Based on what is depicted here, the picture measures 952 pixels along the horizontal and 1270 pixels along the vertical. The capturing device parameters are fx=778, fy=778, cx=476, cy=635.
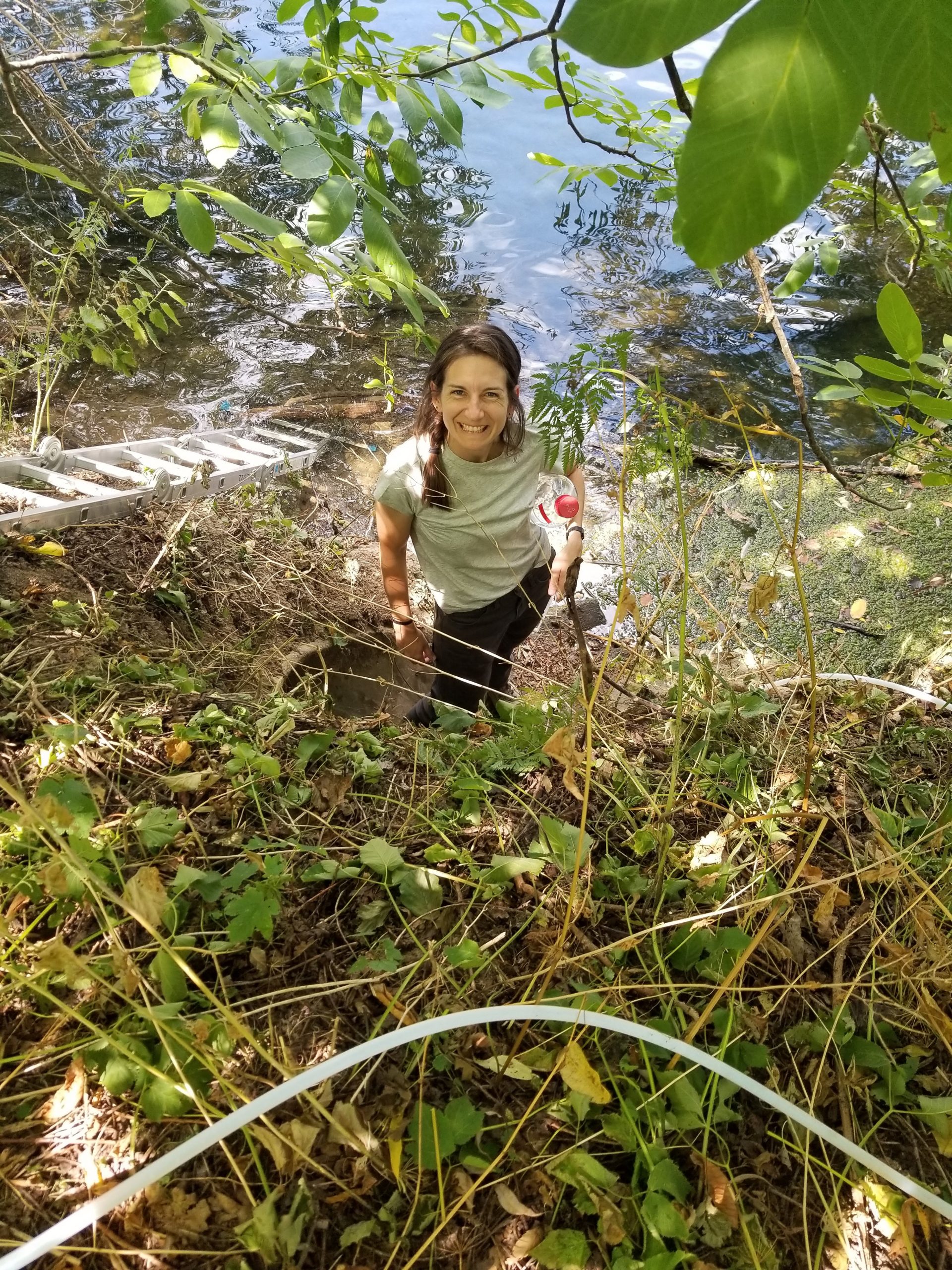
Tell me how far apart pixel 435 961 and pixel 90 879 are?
2.01 ft

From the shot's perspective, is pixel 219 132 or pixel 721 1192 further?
pixel 219 132

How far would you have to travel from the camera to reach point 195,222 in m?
1.29

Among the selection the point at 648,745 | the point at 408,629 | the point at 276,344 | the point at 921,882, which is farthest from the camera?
the point at 276,344

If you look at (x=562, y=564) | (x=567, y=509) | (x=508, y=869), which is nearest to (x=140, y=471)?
(x=562, y=564)

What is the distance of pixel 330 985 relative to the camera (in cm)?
136

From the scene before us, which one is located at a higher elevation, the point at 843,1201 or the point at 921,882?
the point at 921,882

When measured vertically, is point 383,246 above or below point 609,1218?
above

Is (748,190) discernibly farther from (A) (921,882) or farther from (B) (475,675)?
(B) (475,675)

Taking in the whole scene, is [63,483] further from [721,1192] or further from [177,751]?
[721,1192]

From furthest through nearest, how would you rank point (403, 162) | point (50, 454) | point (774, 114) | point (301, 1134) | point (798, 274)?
point (50, 454) < point (798, 274) < point (403, 162) < point (301, 1134) < point (774, 114)

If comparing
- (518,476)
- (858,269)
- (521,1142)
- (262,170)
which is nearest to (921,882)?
(521,1142)

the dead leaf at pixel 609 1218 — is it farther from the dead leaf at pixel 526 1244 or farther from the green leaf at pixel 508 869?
the green leaf at pixel 508 869

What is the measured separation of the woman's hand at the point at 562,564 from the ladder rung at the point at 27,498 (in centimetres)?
181

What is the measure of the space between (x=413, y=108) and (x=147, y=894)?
149 cm
